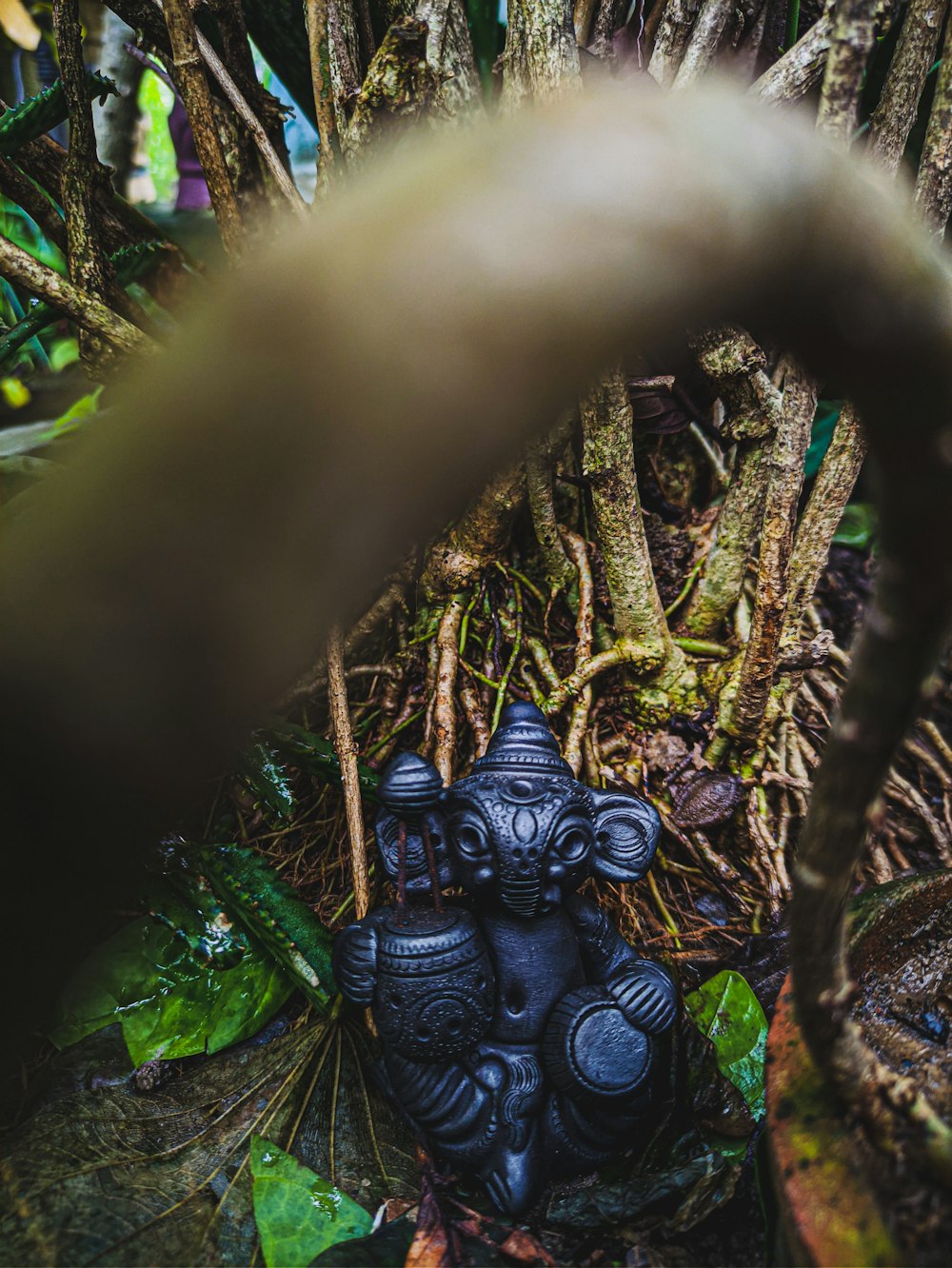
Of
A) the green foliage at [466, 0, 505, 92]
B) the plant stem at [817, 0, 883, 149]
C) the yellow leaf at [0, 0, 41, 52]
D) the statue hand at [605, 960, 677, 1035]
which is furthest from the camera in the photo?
the yellow leaf at [0, 0, 41, 52]

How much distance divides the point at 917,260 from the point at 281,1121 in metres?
1.02

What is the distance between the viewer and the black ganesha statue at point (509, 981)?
81cm

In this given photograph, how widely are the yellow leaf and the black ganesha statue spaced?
258 cm

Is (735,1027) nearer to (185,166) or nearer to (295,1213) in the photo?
(295,1213)

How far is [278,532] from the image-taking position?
47 cm

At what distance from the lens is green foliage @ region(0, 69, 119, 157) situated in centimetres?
119

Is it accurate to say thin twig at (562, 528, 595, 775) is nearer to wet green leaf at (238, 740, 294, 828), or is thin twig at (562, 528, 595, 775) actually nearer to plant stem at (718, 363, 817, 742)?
plant stem at (718, 363, 817, 742)

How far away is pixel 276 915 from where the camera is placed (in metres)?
1.05

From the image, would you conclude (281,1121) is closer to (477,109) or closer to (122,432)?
(122,432)

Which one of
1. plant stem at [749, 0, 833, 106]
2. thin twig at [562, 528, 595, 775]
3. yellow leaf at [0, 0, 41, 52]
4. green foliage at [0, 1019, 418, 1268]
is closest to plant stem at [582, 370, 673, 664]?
thin twig at [562, 528, 595, 775]

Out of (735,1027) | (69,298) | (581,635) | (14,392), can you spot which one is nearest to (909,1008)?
(735,1027)

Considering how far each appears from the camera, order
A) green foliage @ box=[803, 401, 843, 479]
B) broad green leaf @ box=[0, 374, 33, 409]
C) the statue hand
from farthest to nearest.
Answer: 1. broad green leaf @ box=[0, 374, 33, 409]
2. green foliage @ box=[803, 401, 843, 479]
3. the statue hand

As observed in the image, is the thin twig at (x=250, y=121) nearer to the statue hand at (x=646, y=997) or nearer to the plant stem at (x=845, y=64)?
the plant stem at (x=845, y=64)

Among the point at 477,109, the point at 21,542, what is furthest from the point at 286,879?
the point at 477,109
